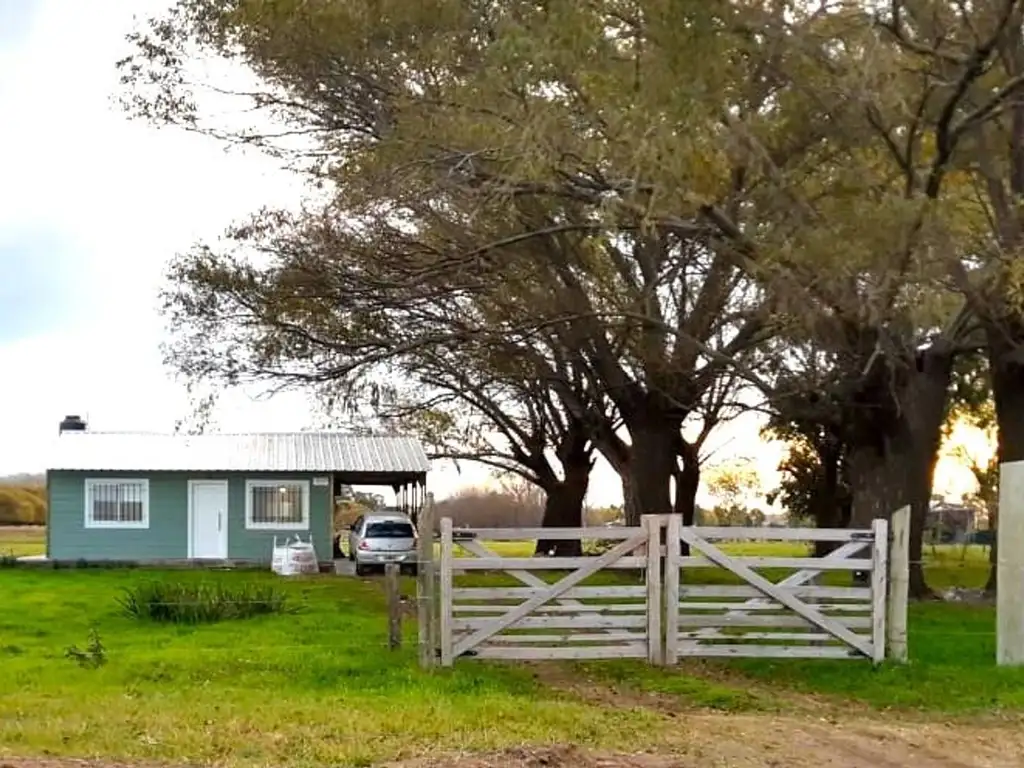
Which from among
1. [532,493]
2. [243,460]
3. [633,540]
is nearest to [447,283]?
[633,540]

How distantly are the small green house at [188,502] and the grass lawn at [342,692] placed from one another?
1649cm

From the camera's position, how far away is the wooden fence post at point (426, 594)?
1260 cm

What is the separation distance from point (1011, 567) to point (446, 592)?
554cm

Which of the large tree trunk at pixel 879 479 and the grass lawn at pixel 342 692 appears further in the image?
the large tree trunk at pixel 879 479

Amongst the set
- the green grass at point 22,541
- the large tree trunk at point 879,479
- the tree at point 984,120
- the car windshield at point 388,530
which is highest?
the tree at point 984,120

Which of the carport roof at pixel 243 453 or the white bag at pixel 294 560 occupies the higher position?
the carport roof at pixel 243 453

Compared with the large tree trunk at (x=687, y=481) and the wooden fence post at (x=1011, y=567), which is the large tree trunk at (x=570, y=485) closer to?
the large tree trunk at (x=687, y=481)

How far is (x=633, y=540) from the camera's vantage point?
12.8 m

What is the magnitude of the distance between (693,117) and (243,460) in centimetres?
2460

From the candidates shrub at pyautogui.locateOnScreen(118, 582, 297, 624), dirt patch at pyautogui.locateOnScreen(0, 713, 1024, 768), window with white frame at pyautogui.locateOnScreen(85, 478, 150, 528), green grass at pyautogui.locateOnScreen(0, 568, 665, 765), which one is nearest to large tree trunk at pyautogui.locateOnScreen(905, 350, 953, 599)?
green grass at pyautogui.locateOnScreen(0, 568, 665, 765)

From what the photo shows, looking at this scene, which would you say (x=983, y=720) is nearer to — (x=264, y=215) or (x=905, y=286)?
(x=905, y=286)

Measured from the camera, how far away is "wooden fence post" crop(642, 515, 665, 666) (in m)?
12.8

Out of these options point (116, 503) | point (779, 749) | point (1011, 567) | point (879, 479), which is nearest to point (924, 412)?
point (879, 479)

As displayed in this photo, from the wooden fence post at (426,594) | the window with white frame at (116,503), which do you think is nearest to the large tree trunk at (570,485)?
the window with white frame at (116,503)
